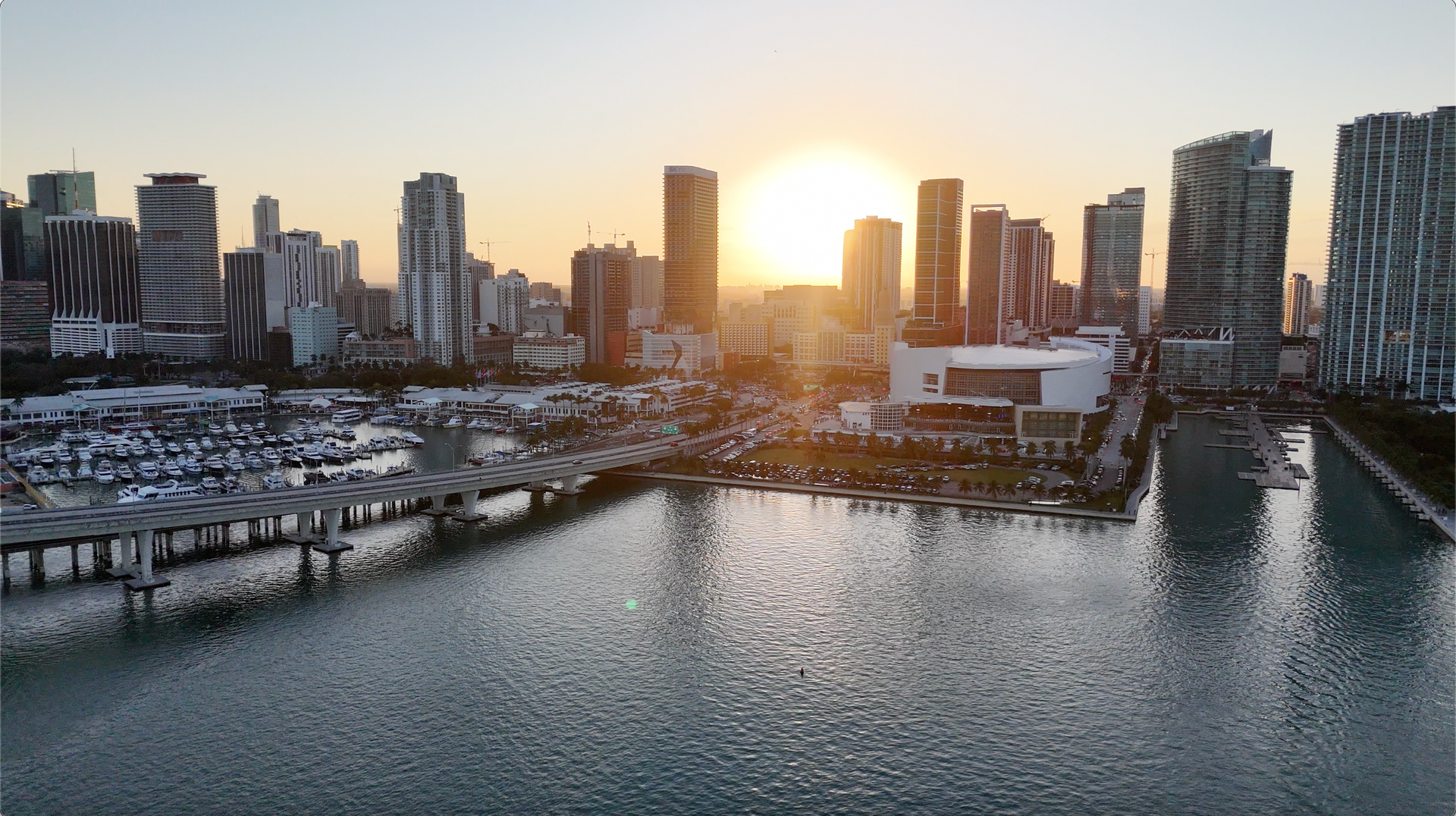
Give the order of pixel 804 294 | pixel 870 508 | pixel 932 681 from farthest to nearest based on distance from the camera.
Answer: pixel 804 294 → pixel 870 508 → pixel 932 681

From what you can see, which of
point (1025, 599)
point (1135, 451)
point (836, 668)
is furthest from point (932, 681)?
point (1135, 451)

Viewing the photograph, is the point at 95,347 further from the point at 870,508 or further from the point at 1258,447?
the point at 1258,447

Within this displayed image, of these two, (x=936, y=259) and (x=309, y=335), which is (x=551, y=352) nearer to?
(x=309, y=335)

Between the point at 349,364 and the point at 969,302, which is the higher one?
the point at 969,302

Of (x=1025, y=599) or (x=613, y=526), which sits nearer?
(x=1025, y=599)

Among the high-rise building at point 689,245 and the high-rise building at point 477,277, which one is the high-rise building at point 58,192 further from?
the high-rise building at point 689,245

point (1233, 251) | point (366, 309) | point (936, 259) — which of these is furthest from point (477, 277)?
point (1233, 251)

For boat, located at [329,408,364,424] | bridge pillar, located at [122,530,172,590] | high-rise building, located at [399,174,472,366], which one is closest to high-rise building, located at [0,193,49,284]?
high-rise building, located at [399,174,472,366]
